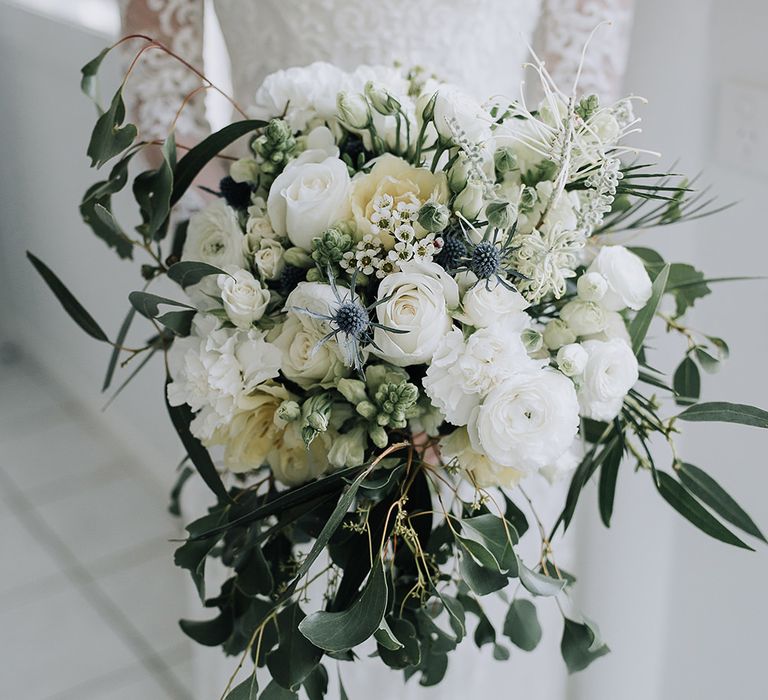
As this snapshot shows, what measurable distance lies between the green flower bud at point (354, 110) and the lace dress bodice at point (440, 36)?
414 mm

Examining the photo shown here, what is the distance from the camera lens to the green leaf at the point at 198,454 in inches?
30.5

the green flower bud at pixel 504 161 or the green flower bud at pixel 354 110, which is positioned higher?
the green flower bud at pixel 354 110

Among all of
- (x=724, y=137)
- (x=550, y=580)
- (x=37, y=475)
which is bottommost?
(x=37, y=475)

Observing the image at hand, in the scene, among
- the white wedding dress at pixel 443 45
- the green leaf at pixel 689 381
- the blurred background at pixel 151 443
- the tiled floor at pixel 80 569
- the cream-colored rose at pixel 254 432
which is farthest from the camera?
the tiled floor at pixel 80 569

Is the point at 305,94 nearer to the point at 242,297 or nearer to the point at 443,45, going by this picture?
the point at 242,297

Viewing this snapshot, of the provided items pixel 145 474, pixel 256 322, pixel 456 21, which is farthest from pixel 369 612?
pixel 145 474

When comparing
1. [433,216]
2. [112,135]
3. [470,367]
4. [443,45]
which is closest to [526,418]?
[470,367]

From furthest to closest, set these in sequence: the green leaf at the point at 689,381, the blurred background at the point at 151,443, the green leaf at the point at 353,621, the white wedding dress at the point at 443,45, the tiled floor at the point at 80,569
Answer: the tiled floor at the point at 80,569 → the blurred background at the point at 151,443 → the white wedding dress at the point at 443,45 → the green leaf at the point at 689,381 → the green leaf at the point at 353,621

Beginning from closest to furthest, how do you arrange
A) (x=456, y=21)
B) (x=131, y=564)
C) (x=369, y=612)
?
(x=369, y=612)
(x=456, y=21)
(x=131, y=564)

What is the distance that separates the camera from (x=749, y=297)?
1.27 metres

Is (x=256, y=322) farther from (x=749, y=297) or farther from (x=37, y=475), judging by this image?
(x=37, y=475)

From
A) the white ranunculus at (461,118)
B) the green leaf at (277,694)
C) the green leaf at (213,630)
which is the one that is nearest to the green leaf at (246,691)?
the green leaf at (277,694)

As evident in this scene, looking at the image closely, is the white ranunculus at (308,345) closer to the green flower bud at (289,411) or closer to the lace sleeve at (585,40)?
the green flower bud at (289,411)

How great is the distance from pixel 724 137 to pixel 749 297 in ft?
0.70
